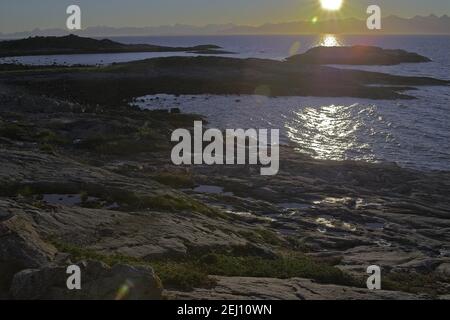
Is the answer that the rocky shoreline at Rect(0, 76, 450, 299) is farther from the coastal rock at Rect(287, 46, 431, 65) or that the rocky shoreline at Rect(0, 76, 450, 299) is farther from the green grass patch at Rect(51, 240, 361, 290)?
the coastal rock at Rect(287, 46, 431, 65)

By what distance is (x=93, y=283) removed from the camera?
10594mm

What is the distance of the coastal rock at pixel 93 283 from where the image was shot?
33.3ft

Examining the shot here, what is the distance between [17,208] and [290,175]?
18803 millimetres

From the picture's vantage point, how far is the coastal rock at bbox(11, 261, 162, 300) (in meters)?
10.1

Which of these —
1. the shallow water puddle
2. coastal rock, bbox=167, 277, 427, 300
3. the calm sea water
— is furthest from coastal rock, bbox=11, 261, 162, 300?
the calm sea water

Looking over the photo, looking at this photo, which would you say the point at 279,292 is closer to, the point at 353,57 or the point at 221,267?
the point at 221,267

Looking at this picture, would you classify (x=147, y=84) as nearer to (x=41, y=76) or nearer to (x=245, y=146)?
(x=41, y=76)

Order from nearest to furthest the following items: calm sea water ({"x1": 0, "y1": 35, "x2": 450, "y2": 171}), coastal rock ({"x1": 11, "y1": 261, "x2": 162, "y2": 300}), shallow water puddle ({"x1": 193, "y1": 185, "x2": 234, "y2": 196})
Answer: coastal rock ({"x1": 11, "y1": 261, "x2": 162, "y2": 300}), shallow water puddle ({"x1": 193, "y1": 185, "x2": 234, "y2": 196}), calm sea water ({"x1": 0, "y1": 35, "x2": 450, "y2": 171})

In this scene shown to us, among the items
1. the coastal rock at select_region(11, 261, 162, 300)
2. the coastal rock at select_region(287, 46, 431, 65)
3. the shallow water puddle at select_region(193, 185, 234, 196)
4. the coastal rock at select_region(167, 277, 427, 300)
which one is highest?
the coastal rock at select_region(287, 46, 431, 65)

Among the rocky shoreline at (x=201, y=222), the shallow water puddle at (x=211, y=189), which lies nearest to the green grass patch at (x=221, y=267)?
the rocky shoreline at (x=201, y=222)

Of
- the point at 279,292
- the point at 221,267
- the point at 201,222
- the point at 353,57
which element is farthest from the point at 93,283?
the point at 353,57

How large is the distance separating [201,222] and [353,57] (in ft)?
496

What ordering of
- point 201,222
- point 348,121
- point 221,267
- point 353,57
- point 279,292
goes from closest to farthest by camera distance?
point 279,292, point 221,267, point 201,222, point 348,121, point 353,57

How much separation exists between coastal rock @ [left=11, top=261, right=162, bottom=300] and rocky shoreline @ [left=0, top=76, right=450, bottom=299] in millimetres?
27
